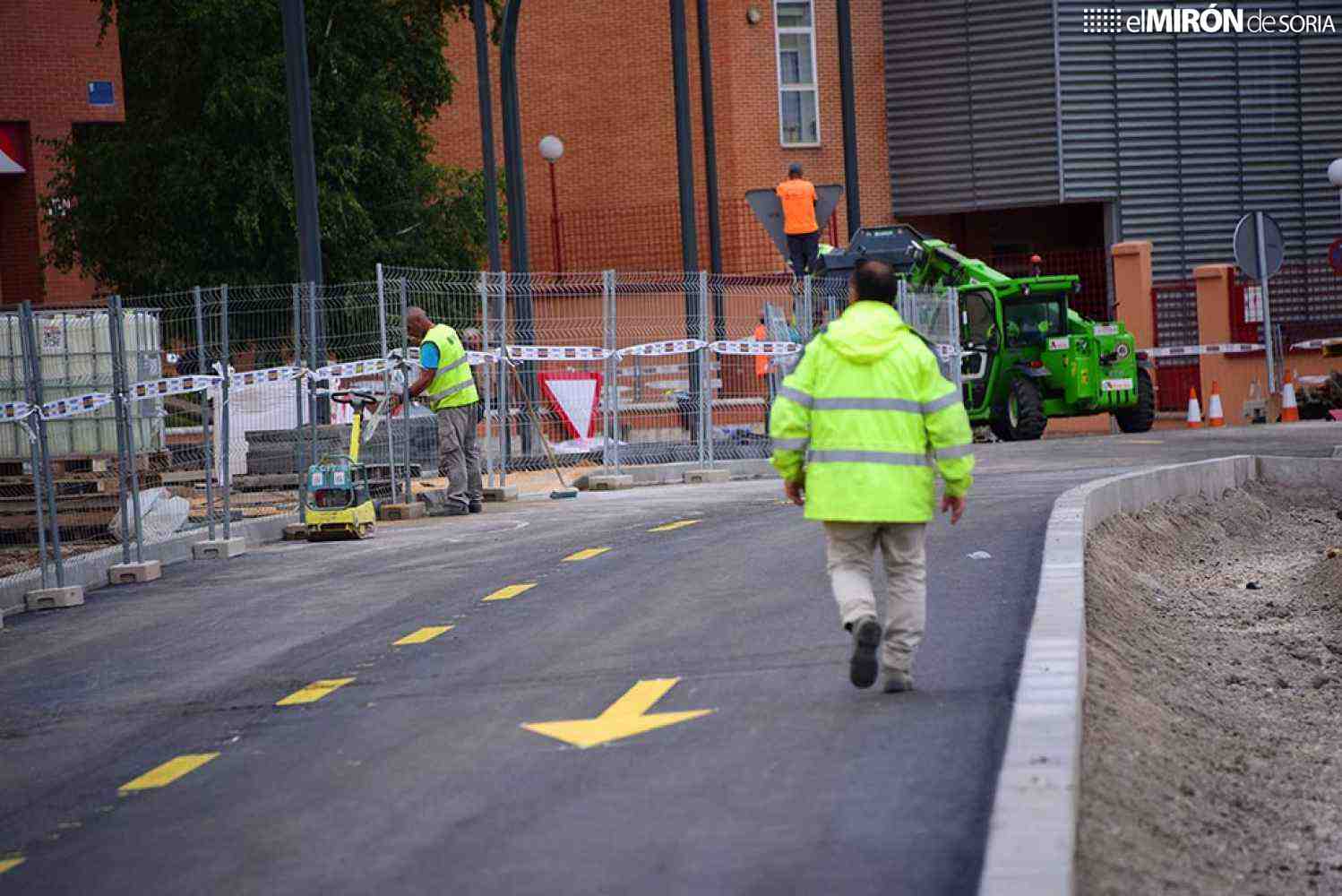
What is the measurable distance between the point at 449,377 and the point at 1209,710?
11269mm

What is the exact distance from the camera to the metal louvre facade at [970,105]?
4175cm

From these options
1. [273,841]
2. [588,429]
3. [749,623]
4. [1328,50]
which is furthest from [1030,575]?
[1328,50]

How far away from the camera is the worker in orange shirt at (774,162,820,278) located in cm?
2811

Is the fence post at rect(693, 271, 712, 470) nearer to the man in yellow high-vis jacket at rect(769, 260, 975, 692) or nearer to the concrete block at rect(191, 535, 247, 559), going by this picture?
the concrete block at rect(191, 535, 247, 559)

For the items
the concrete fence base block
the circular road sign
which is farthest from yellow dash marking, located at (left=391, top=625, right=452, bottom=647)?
the circular road sign

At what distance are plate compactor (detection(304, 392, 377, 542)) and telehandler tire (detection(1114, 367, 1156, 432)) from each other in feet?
49.8

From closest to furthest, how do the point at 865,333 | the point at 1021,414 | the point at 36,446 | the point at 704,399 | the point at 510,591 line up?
the point at 865,333 < the point at 510,591 < the point at 36,446 < the point at 704,399 < the point at 1021,414

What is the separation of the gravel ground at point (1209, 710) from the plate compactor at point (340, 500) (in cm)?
636

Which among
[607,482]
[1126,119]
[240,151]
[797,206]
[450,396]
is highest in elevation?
[1126,119]

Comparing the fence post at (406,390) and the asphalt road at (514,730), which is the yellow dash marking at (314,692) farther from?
the fence post at (406,390)

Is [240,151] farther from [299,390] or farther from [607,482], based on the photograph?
[299,390]

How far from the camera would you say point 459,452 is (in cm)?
2064

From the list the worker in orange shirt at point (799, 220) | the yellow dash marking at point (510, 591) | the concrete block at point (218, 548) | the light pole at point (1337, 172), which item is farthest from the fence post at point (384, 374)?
the light pole at point (1337, 172)

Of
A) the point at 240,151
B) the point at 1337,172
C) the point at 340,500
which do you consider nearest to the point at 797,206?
the point at 240,151
